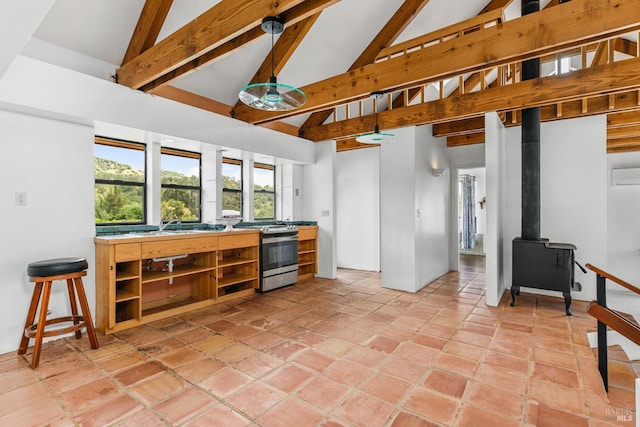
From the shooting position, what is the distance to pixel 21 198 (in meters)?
2.85

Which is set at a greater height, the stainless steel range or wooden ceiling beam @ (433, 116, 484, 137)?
wooden ceiling beam @ (433, 116, 484, 137)

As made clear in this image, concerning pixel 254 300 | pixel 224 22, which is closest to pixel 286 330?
pixel 254 300

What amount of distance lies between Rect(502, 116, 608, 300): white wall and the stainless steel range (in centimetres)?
313

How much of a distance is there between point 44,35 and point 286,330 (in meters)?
3.70

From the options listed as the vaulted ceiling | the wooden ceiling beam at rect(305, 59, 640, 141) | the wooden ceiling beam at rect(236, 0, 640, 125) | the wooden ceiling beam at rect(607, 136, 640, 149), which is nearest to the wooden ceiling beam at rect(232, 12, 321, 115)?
the vaulted ceiling

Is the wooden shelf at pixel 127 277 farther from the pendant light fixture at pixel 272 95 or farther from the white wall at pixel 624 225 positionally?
the white wall at pixel 624 225

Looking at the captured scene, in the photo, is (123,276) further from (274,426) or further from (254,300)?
(274,426)

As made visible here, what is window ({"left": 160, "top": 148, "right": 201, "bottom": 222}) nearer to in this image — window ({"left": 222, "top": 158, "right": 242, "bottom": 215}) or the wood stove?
window ({"left": 222, "top": 158, "right": 242, "bottom": 215})

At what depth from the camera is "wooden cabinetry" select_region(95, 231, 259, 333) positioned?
3.18 m

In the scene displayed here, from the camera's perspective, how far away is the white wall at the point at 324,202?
577cm

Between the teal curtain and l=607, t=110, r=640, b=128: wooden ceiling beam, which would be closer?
l=607, t=110, r=640, b=128: wooden ceiling beam

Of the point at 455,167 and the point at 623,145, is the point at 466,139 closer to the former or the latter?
the point at 455,167

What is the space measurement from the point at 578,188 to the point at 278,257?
4.67 m

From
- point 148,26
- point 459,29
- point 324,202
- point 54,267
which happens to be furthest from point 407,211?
point 54,267
